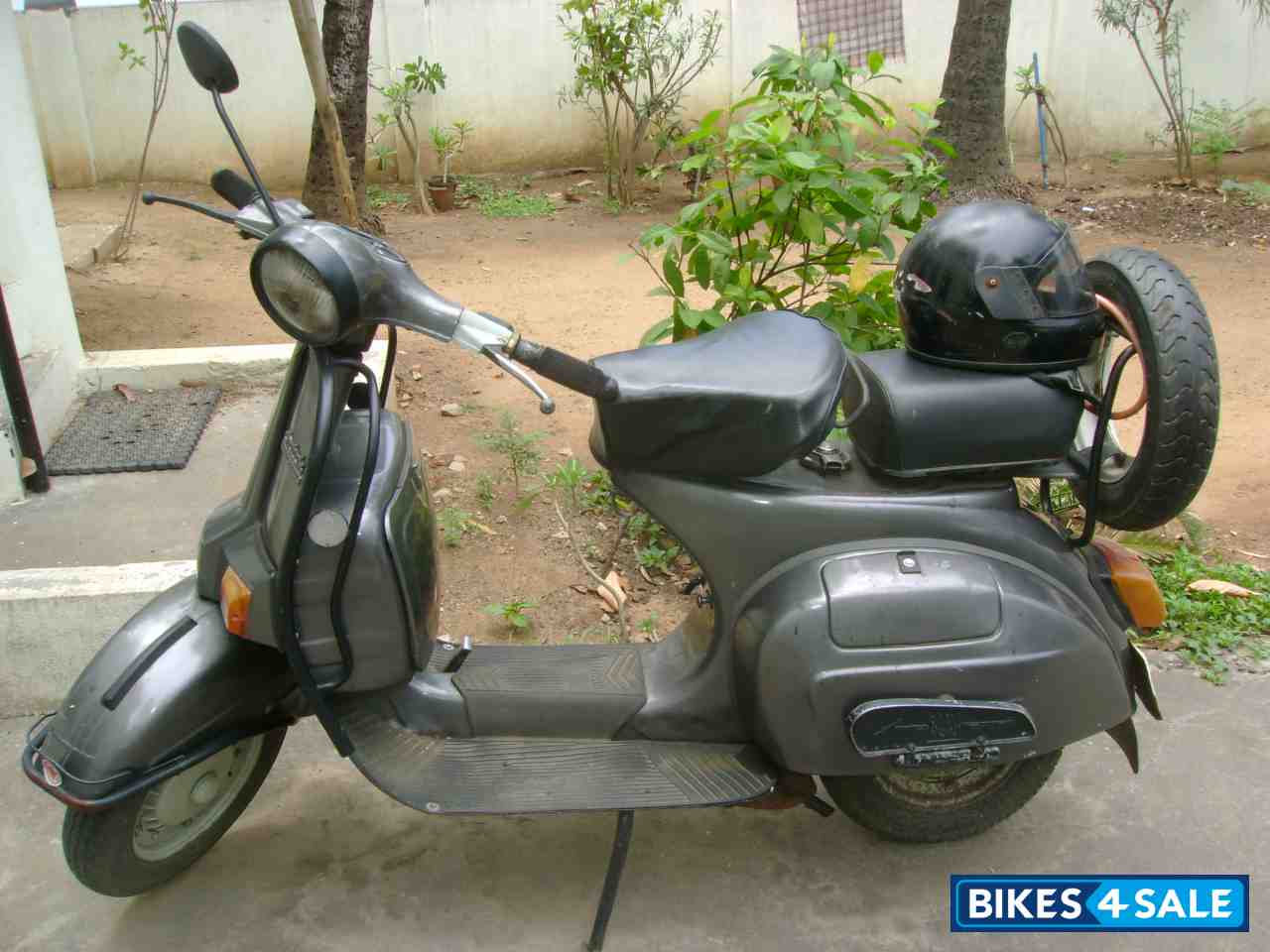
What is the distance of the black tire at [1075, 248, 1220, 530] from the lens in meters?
2.08

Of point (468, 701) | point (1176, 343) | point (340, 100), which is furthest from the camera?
point (340, 100)

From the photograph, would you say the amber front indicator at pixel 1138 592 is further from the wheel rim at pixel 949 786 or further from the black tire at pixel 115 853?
the black tire at pixel 115 853

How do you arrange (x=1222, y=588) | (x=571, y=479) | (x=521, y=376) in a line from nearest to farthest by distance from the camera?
(x=521, y=376), (x=1222, y=588), (x=571, y=479)

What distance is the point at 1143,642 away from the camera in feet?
11.2

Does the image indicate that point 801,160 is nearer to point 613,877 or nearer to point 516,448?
point 516,448

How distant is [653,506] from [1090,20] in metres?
9.12

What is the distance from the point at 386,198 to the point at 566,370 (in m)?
7.65

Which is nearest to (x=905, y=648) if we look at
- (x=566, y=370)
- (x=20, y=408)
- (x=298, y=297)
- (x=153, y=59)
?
(x=566, y=370)

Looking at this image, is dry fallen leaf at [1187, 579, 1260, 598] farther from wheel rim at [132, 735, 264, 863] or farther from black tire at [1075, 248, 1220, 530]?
wheel rim at [132, 735, 264, 863]

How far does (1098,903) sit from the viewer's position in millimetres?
2510

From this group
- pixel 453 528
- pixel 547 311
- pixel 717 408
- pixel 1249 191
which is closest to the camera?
pixel 717 408

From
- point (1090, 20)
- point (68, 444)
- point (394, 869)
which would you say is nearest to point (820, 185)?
point (394, 869)

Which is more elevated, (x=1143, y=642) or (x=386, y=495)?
(x=386, y=495)

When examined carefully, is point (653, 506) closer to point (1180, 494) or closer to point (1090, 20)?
point (1180, 494)
